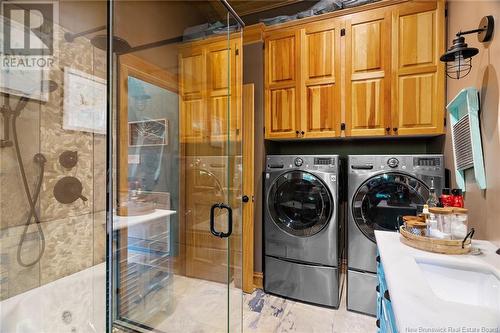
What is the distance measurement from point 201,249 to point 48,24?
2.16 metres

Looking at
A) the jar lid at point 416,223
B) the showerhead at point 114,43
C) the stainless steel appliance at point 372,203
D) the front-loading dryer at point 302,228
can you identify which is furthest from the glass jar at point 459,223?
the showerhead at point 114,43

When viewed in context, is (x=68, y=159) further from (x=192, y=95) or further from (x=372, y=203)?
(x=372, y=203)

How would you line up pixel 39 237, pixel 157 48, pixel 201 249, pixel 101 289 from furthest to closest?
pixel 201 249 < pixel 157 48 < pixel 101 289 < pixel 39 237

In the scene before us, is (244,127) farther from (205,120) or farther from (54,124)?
(54,124)

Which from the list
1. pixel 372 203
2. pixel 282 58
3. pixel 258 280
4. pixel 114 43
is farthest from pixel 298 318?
pixel 114 43

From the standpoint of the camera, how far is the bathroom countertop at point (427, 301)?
2.07 ft

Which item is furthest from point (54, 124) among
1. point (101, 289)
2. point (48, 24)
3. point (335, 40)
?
point (335, 40)

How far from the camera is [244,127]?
2.64 metres

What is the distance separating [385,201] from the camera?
2.12 m

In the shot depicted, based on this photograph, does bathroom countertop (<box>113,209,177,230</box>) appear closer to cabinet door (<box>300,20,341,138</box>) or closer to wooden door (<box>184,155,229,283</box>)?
wooden door (<box>184,155,229,283</box>)

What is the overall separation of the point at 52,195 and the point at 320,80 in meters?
2.35

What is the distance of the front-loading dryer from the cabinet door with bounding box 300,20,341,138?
1.24 feet

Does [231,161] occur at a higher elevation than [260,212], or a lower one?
higher

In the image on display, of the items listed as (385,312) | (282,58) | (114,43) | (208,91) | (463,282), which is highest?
(282,58)
